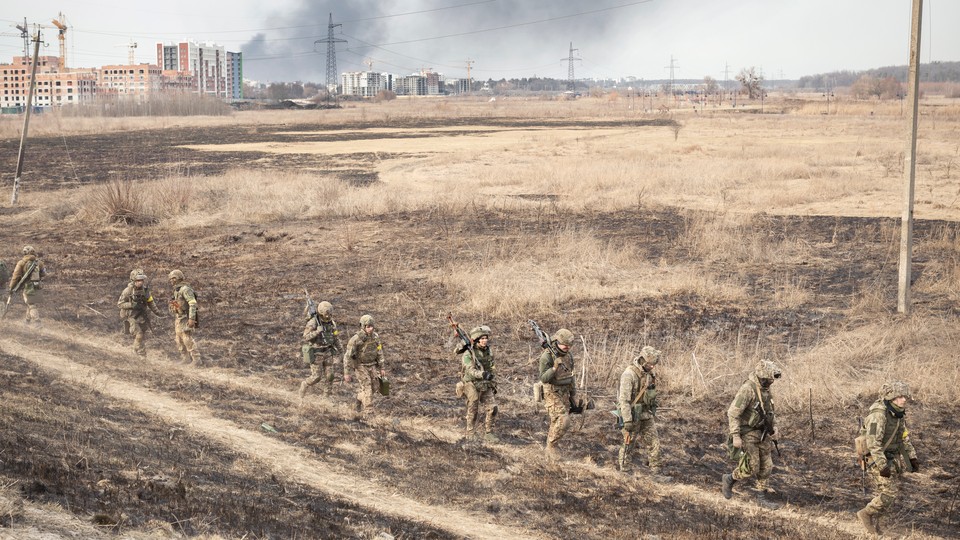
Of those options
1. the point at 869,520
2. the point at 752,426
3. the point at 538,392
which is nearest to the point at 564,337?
the point at 538,392

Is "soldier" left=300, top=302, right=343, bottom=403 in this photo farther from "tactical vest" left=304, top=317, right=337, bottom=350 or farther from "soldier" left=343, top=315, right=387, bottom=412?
"soldier" left=343, top=315, right=387, bottom=412

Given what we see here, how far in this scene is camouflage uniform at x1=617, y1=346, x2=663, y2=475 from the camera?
10359 millimetres

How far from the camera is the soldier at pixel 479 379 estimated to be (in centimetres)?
1148

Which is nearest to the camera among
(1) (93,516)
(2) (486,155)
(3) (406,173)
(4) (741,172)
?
(1) (93,516)

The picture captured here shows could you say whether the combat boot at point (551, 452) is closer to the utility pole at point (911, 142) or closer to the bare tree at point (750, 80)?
the utility pole at point (911, 142)

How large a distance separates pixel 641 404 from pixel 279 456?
4.21 meters

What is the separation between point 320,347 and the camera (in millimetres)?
13094

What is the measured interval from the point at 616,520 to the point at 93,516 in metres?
4.80

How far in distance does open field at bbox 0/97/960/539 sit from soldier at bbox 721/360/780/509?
0.36 meters

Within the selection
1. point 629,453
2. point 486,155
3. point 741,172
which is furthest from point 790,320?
point 486,155

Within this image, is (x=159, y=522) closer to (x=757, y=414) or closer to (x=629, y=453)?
(x=629, y=453)

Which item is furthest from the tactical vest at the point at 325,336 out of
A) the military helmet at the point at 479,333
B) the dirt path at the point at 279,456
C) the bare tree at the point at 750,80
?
the bare tree at the point at 750,80

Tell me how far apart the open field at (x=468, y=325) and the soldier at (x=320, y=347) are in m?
0.43

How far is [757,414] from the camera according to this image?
9.73 m
